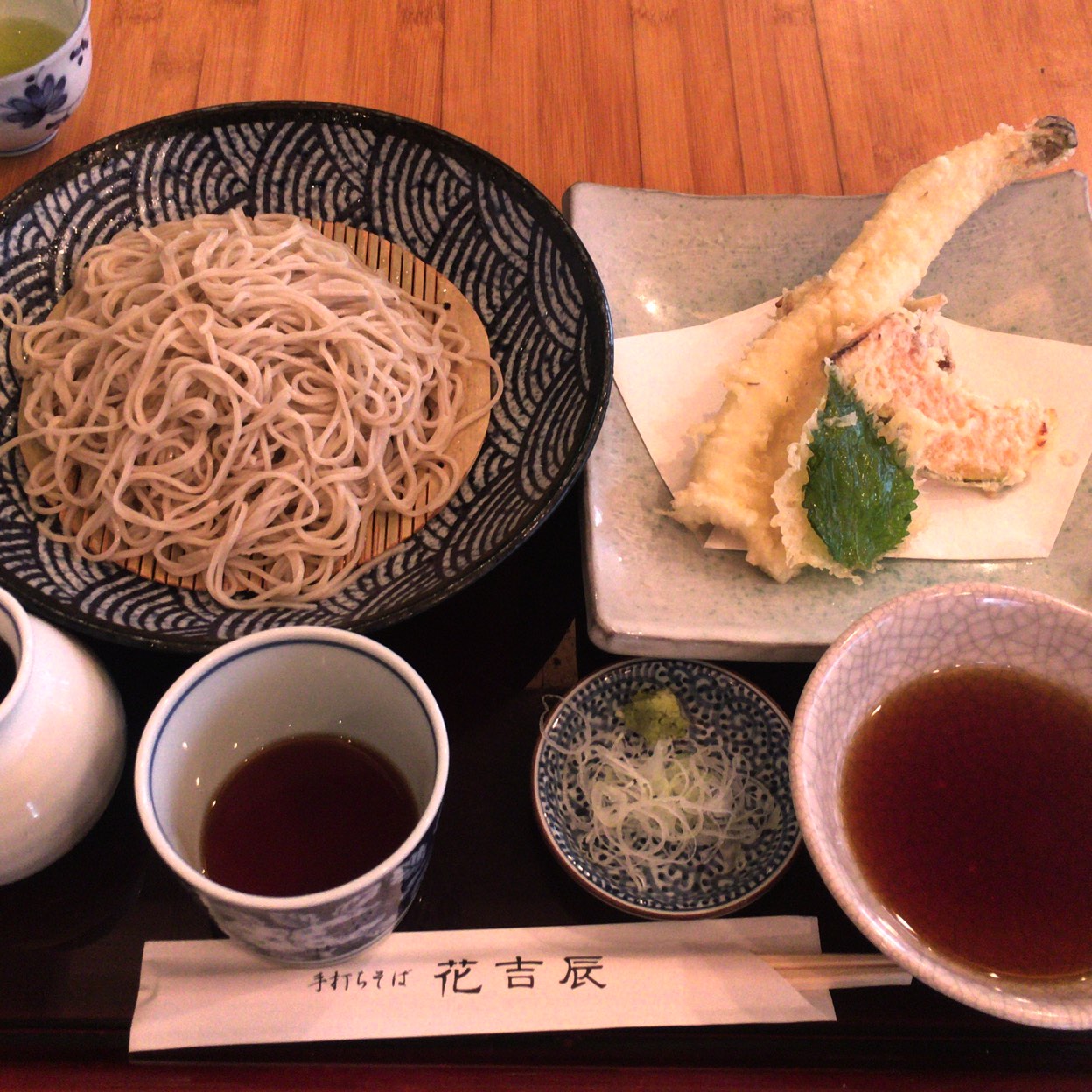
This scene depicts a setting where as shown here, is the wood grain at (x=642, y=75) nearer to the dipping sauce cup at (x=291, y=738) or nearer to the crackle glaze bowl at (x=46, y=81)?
the crackle glaze bowl at (x=46, y=81)

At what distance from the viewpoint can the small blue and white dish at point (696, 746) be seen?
124cm

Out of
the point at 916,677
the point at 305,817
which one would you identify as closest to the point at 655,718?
the point at 916,677

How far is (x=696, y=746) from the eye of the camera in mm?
1413

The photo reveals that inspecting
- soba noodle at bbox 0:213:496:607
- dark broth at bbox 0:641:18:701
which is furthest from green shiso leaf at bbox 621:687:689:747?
dark broth at bbox 0:641:18:701

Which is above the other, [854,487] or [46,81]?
[46,81]

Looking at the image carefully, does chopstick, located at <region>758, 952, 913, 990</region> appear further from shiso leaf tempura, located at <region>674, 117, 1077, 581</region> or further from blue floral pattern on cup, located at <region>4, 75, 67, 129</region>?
blue floral pattern on cup, located at <region>4, 75, 67, 129</region>

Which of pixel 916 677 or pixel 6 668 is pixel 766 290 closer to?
pixel 916 677

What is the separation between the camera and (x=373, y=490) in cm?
161

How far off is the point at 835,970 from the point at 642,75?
2.09 metres

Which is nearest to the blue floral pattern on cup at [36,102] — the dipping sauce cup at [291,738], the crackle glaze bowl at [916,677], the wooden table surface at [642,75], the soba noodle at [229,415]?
the wooden table surface at [642,75]

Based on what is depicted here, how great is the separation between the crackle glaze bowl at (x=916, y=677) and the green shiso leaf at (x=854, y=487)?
31 centimetres

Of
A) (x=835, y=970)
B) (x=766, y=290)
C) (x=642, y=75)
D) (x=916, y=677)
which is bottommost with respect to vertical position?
(x=835, y=970)

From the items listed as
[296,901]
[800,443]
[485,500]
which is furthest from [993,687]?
[296,901]

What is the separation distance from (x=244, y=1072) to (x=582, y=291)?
1.25 meters
